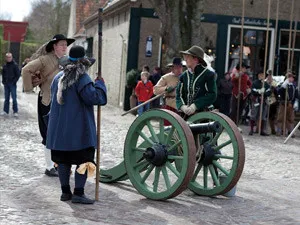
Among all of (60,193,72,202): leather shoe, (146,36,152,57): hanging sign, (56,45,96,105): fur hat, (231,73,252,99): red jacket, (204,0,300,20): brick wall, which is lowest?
(60,193,72,202): leather shoe

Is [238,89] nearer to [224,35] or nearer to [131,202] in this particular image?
[224,35]

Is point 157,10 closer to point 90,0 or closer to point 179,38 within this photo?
point 179,38

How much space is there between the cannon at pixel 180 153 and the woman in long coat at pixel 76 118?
80cm

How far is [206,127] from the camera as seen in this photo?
766 centimetres

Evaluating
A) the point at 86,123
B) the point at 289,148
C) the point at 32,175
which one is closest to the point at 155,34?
the point at 289,148

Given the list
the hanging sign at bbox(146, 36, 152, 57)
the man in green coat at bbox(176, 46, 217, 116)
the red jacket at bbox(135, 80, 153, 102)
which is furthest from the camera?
the hanging sign at bbox(146, 36, 152, 57)

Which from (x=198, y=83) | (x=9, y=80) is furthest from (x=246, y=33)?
(x=198, y=83)

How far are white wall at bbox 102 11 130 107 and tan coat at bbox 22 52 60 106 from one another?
638 inches

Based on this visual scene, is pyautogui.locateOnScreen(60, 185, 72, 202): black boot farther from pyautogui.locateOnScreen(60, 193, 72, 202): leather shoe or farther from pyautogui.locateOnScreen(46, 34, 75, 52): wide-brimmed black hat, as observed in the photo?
pyautogui.locateOnScreen(46, 34, 75, 52): wide-brimmed black hat

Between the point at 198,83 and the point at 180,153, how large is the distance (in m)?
1.07

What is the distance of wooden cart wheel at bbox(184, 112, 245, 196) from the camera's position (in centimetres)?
764

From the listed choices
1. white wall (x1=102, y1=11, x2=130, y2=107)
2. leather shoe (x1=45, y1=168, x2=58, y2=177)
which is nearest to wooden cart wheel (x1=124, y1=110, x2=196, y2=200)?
leather shoe (x1=45, y1=168, x2=58, y2=177)

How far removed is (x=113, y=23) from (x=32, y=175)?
21065mm

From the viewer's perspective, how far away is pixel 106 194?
7844 millimetres
